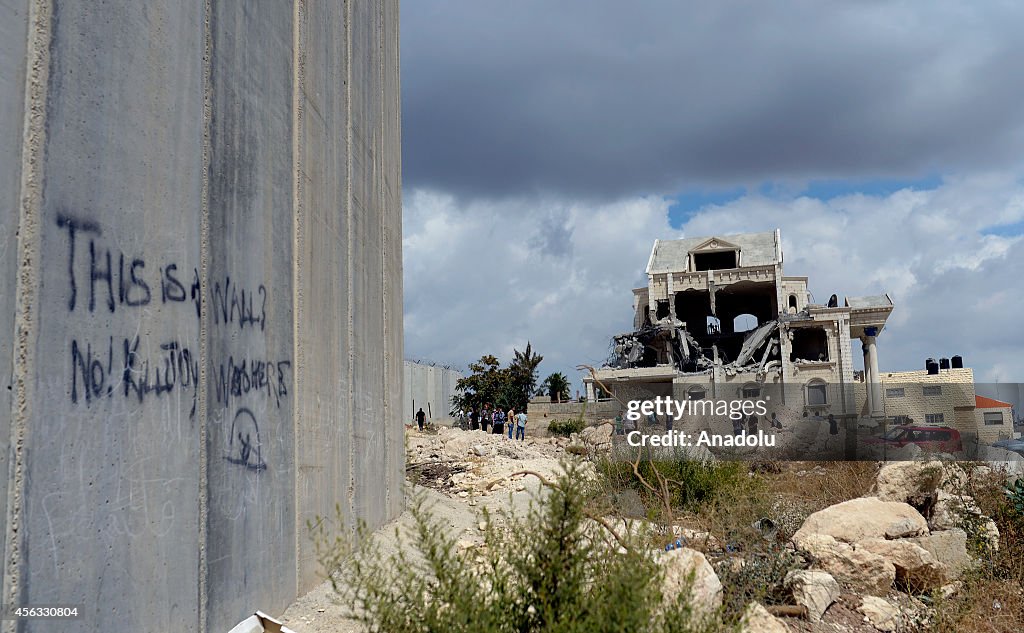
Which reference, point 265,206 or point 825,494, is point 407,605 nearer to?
point 265,206

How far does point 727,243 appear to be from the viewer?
3978 centimetres

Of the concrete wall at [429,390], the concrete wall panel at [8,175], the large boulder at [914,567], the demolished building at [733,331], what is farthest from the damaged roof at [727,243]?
the concrete wall panel at [8,175]

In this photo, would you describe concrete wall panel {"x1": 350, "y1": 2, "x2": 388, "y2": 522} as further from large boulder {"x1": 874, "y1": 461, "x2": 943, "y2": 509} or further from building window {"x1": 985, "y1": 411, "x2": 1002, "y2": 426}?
building window {"x1": 985, "y1": 411, "x2": 1002, "y2": 426}

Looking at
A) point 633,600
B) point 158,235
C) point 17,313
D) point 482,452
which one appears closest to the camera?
point 17,313

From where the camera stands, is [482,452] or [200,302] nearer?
[200,302]

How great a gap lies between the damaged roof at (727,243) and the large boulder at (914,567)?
3306cm

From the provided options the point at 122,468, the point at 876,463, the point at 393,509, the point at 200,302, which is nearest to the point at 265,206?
the point at 200,302

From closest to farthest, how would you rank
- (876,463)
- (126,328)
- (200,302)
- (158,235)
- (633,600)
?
1. (633,600)
2. (126,328)
3. (158,235)
4. (200,302)
5. (876,463)

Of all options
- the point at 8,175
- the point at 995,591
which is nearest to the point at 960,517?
the point at 995,591

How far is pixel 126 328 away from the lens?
108 inches

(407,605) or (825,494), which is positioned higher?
(407,605)

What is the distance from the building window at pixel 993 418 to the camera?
17.6 meters

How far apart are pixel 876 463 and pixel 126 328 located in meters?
10.9

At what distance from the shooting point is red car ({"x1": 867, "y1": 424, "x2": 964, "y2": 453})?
13.9 metres
